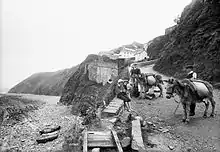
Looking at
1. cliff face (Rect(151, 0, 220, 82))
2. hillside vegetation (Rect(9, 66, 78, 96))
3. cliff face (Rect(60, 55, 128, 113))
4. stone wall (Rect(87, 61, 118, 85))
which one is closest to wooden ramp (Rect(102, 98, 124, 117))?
cliff face (Rect(151, 0, 220, 82))

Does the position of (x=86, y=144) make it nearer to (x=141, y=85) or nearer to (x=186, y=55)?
(x=141, y=85)

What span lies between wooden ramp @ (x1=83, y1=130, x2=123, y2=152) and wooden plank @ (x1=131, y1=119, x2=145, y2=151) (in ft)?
1.77

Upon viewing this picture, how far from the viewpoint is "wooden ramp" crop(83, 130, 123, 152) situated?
6.49 m

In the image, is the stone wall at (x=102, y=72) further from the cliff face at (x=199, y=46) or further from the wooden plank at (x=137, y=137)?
the wooden plank at (x=137, y=137)

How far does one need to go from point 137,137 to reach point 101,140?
140cm

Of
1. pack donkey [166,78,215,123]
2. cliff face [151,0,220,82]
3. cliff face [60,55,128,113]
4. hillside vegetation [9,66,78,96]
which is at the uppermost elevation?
cliff face [151,0,220,82]

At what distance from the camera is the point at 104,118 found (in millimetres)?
9312

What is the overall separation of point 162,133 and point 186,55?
16560mm

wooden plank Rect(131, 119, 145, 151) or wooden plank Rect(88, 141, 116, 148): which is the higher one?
wooden plank Rect(131, 119, 145, 151)

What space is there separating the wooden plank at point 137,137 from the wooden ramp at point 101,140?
540 mm

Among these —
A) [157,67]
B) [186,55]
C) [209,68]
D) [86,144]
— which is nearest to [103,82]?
[157,67]

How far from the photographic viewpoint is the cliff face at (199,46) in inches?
661

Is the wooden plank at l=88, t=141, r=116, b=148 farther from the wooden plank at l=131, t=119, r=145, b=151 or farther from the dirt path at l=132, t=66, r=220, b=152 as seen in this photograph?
the dirt path at l=132, t=66, r=220, b=152

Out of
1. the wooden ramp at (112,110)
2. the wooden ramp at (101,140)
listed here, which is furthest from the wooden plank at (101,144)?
the wooden ramp at (112,110)
